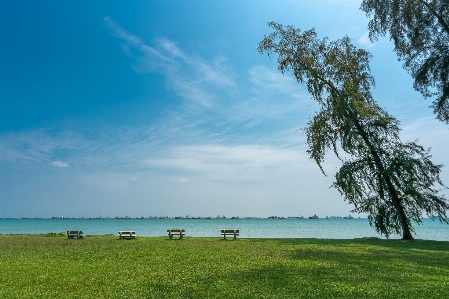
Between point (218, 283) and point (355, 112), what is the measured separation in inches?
867

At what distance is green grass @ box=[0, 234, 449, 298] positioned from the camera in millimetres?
10750

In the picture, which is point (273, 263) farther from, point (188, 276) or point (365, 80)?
point (365, 80)

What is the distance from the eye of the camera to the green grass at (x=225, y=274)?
35.3ft

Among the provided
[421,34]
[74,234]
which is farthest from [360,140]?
[74,234]

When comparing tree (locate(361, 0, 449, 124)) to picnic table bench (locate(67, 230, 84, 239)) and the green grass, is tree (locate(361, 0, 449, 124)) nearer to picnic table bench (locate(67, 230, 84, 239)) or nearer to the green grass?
the green grass

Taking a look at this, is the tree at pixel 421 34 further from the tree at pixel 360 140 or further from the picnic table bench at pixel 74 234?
the picnic table bench at pixel 74 234

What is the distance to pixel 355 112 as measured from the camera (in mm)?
29047

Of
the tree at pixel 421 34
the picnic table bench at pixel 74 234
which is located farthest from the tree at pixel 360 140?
the picnic table bench at pixel 74 234

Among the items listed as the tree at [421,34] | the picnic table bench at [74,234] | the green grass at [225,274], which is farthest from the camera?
the picnic table bench at [74,234]

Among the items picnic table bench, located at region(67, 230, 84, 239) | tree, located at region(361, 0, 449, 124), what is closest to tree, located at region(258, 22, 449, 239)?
tree, located at region(361, 0, 449, 124)

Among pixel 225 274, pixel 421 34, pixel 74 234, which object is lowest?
pixel 225 274

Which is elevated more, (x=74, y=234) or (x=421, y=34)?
(x=421, y=34)

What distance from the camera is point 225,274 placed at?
13.4 m

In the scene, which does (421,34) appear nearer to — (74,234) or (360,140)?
(360,140)
